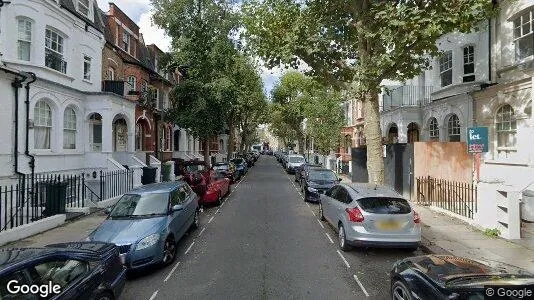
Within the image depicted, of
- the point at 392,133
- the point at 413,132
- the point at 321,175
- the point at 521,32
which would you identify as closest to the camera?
the point at 521,32

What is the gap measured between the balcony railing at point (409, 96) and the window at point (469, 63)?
9.14ft

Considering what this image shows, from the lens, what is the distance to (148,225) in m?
7.83

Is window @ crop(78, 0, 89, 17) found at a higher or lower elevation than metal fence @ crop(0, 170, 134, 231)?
higher

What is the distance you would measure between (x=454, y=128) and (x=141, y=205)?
15626 millimetres

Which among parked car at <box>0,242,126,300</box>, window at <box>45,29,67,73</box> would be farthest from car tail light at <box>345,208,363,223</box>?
window at <box>45,29,67,73</box>

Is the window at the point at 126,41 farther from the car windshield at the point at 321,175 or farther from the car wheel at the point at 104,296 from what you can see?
the car wheel at the point at 104,296

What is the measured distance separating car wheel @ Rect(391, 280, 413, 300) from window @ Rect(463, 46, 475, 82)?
46.0 ft

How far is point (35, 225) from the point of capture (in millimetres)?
10359

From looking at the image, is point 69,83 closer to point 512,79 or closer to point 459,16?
point 459,16

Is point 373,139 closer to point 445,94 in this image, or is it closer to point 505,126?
point 505,126

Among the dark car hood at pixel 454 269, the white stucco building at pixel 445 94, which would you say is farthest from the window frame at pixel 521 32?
the dark car hood at pixel 454 269

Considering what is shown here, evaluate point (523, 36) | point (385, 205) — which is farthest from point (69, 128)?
point (523, 36)

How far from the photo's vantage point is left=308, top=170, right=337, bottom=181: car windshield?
17.1 metres

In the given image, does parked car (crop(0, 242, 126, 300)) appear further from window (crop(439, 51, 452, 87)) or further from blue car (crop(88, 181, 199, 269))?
window (crop(439, 51, 452, 87))
